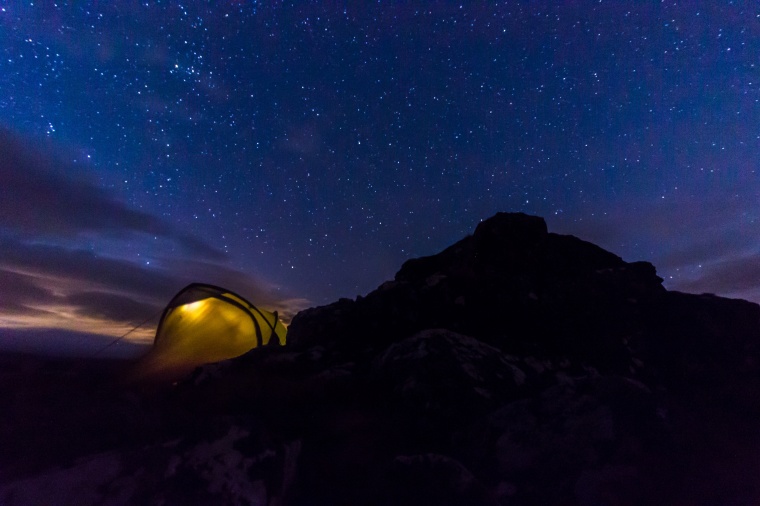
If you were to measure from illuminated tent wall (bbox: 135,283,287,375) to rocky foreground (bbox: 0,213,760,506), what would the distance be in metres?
2.47

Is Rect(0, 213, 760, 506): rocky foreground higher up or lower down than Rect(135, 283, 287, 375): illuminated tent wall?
lower down

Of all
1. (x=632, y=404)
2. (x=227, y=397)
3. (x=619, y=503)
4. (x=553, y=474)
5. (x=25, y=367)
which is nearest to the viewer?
(x=619, y=503)

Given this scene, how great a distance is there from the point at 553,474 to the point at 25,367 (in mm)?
17579

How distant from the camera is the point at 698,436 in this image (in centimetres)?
684

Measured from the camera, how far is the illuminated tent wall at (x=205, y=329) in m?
12.9

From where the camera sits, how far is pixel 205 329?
13672 millimetres

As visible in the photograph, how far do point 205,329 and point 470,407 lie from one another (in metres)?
10.9

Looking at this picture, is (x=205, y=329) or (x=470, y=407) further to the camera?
(x=205, y=329)

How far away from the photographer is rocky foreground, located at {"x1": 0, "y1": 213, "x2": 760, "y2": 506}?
4891 mm

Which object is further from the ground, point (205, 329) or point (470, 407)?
point (205, 329)

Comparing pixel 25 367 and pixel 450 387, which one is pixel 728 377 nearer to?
pixel 450 387

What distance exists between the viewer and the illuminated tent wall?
42.2 feet

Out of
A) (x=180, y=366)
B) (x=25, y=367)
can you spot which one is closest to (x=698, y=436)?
(x=180, y=366)

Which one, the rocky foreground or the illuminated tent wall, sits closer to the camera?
the rocky foreground
